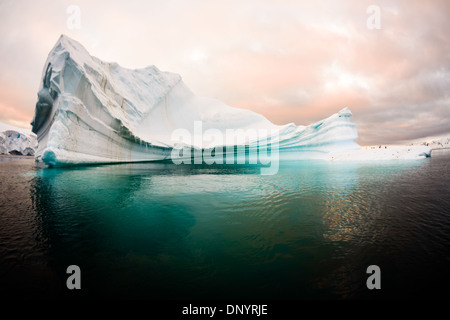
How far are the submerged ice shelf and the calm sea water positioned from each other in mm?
10436

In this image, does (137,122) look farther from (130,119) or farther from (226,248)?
(226,248)

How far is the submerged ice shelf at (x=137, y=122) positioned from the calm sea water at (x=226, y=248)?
10.4 m

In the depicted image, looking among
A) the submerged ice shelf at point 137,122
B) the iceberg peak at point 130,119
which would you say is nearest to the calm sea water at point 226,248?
the submerged ice shelf at point 137,122

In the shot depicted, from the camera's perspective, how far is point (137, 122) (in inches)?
827

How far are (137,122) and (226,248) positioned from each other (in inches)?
865

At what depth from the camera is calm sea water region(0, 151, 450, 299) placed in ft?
5.89

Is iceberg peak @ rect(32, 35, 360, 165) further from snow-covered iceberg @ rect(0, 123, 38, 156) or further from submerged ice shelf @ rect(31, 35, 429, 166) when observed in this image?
snow-covered iceberg @ rect(0, 123, 38, 156)

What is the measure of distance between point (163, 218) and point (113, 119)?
566 inches

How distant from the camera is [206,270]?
2068 mm

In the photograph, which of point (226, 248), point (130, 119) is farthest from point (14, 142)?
point (226, 248)

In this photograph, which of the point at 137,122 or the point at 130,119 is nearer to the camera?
the point at 130,119

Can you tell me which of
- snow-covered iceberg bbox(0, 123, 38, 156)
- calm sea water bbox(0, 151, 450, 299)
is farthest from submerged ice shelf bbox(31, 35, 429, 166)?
snow-covered iceberg bbox(0, 123, 38, 156)
